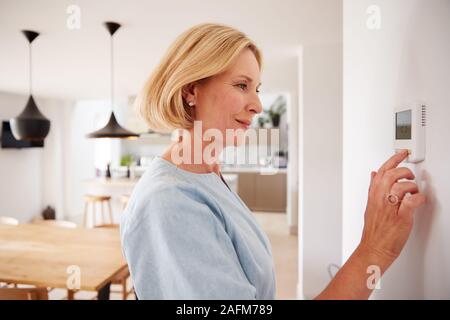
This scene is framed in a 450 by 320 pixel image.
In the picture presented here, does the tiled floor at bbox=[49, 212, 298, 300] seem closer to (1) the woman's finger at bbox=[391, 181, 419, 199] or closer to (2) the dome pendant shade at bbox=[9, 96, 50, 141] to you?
(2) the dome pendant shade at bbox=[9, 96, 50, 141]

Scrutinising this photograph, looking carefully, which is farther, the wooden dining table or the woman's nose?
the wooden dining table

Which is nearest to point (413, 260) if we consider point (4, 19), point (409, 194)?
point (409, 194)

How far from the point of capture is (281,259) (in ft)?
12.4

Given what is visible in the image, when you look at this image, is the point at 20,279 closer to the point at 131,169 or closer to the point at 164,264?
the point at 164,264

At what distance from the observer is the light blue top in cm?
48

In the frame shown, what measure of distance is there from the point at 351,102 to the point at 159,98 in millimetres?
672

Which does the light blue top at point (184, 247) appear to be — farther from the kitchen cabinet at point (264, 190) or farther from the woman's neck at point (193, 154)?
the kitchen cabinet at point (264, 190)

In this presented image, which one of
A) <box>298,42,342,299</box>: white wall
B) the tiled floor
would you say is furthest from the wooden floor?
<box>298,42,342,299</box>: white wall

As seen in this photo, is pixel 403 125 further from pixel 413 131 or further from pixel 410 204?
pixel 410 204

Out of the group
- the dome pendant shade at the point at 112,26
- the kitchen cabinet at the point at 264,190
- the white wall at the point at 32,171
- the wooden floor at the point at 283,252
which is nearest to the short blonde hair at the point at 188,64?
the dome pendant shade at the point at 112,26

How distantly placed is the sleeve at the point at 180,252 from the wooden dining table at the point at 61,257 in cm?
118

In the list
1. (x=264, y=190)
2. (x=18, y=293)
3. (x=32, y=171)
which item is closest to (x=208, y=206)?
(x=18, y=293)

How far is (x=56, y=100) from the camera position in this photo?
5434 mm

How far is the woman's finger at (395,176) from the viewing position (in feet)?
1.73
